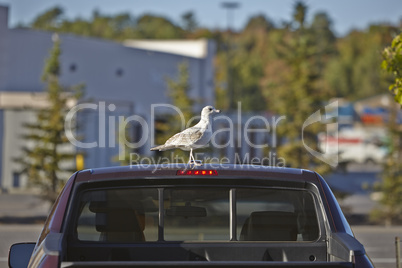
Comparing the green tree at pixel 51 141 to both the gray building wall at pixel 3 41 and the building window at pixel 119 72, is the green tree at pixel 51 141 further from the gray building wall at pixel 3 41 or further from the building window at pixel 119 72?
the building window at pixel 119 72

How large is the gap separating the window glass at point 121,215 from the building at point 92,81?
28.3 meters

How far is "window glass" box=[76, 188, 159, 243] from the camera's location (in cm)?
509

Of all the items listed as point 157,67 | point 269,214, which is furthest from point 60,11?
point 269,214

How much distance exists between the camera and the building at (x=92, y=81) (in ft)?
129

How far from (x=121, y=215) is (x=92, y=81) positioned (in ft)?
135

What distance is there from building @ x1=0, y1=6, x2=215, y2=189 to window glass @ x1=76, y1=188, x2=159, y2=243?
28270 millimetres

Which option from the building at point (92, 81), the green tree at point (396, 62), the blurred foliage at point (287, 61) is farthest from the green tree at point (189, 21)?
the green tree at point (396, 62)

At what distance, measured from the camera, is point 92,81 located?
4584 cm

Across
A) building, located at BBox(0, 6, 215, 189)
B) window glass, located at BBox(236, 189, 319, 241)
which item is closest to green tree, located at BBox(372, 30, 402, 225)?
building, located at BBox(0, 6, 215, 189)

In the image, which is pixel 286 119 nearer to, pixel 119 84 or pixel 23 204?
pixel 23 204

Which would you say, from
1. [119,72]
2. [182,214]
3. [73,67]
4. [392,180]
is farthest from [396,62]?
[119,72]

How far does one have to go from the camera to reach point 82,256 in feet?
16.4

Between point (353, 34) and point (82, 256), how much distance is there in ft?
548

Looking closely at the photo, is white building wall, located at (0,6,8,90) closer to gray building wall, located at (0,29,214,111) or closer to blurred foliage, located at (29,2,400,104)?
gray building wall, located at (0,29,214,111)
